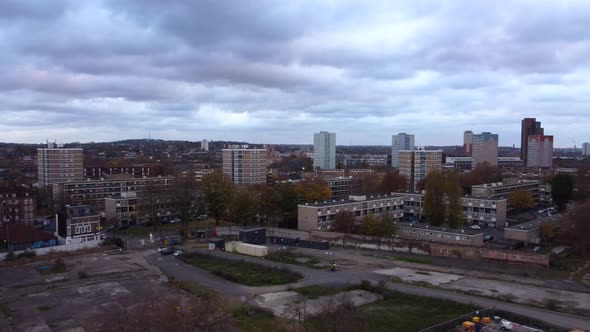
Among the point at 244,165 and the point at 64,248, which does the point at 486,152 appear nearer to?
the point at 244,165

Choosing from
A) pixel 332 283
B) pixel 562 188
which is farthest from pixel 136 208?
pixel 562 188

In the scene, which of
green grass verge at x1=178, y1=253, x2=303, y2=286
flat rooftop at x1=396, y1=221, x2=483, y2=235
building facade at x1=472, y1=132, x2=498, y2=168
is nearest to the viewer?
green grass verge at x1=178, y1=253, x2=303, y2=286

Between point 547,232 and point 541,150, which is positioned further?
point 541,150

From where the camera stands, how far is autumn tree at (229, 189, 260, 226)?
133ft

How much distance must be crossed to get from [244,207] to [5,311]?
22348 mm

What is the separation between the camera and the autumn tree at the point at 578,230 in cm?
3066

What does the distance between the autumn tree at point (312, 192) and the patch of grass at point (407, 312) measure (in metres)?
25.5

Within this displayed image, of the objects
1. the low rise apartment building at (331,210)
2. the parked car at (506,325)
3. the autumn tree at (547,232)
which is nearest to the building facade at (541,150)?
the low rise apartment building at (331,210)

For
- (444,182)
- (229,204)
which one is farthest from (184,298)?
(444,182)

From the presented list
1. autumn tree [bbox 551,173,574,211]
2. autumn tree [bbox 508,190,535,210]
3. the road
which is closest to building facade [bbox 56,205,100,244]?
the road

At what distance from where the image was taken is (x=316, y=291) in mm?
21984

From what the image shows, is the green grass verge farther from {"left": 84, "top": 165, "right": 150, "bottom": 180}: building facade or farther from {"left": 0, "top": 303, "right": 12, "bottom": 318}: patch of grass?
{"left": 84, "top": 165, "right": 150, "bottom": 180}: building facade

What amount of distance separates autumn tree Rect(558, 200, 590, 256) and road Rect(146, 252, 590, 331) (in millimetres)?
14680

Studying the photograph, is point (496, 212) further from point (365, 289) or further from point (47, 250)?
point (47, 250)
